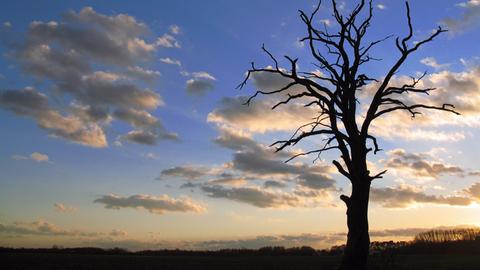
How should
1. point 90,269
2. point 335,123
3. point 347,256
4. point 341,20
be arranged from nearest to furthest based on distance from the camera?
point 347,256, point 335,123, point 341,20, point 90,269

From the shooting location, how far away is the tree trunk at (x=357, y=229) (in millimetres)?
14328

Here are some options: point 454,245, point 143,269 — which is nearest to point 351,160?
point 143,269

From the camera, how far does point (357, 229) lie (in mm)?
14461

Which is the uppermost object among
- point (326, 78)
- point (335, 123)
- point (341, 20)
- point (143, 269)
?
point (341, 20)

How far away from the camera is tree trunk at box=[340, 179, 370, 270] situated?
47.0 ft

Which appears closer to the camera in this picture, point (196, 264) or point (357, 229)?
point (357, 229)

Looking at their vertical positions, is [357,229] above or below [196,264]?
above

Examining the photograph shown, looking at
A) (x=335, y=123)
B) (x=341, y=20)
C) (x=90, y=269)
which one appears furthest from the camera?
(x=90, y=269)

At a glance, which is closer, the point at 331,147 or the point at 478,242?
the point at 331,147

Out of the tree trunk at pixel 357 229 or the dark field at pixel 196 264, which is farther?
the dark field at pixel 196 264

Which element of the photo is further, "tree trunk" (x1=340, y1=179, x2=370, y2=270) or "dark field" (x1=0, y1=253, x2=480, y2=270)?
"dark field" (x1=0, y1=253, x2=480, y2=270)

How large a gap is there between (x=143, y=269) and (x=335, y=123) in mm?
15038

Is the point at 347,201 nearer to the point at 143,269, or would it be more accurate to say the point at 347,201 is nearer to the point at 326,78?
the point at 326,78

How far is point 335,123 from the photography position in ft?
51.3
